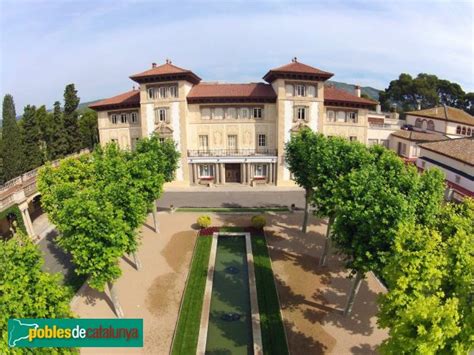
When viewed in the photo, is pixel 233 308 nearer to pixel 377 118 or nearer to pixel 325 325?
pixel 325 325

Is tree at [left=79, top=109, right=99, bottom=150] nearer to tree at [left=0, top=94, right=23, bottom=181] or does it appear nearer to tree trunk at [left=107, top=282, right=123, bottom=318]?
tree at [left=0, top=94, right=23, bottom=181]

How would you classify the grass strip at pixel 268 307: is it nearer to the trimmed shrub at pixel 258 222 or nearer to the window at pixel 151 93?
the trimmed shrub at pixel 258 222

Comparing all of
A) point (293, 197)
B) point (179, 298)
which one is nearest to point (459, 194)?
point (293, 197)

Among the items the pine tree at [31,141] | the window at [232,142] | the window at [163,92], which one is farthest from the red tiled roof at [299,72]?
the pine tree at [31,141]

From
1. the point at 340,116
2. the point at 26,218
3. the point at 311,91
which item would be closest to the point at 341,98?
the point at 340,116

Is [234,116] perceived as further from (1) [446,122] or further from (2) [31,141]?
(1) [446,122]

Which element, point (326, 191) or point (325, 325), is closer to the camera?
point (325, 325)
